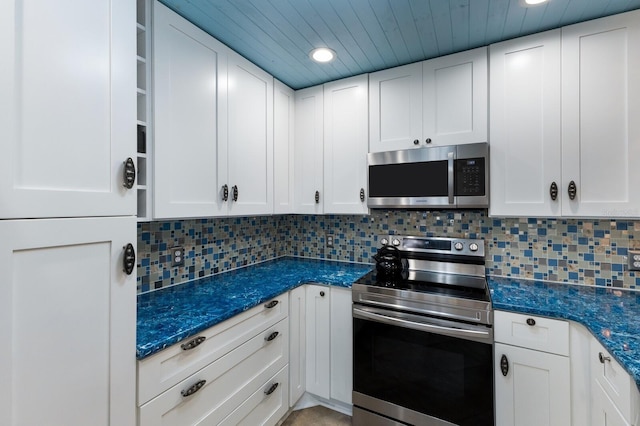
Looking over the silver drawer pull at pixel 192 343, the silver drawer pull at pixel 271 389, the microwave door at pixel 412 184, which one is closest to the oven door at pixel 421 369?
the silver drawer pull at pixel 271 389

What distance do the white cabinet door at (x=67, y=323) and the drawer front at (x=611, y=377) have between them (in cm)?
164

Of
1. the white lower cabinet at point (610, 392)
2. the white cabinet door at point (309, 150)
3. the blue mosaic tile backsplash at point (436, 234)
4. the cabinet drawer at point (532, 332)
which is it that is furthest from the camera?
the white cabinet door at point (309, 150)

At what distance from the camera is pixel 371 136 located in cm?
208

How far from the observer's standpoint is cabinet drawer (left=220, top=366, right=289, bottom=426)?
1.46 meters

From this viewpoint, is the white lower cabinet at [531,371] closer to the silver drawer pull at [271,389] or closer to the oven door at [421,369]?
the oven door at [421,369]

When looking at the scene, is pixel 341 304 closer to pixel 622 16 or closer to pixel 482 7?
pixel 482 7

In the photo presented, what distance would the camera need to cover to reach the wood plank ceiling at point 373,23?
1.38 m

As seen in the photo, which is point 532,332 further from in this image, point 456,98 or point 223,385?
point 223,385

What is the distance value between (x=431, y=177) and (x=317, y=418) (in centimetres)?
175

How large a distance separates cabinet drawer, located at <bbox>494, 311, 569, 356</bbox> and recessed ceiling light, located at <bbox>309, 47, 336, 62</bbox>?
1764 millimetres

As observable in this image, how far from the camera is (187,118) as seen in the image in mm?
1468

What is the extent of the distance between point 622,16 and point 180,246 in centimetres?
272

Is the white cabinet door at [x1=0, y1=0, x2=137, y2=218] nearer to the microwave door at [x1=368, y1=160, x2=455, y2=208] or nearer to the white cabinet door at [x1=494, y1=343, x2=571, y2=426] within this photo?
the microwave door at [x1=368, y1=160, x2=455, y2=208]

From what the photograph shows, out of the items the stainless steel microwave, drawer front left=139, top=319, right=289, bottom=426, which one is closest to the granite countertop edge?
drawer front left=139, top=319, right=289, bottom=426
